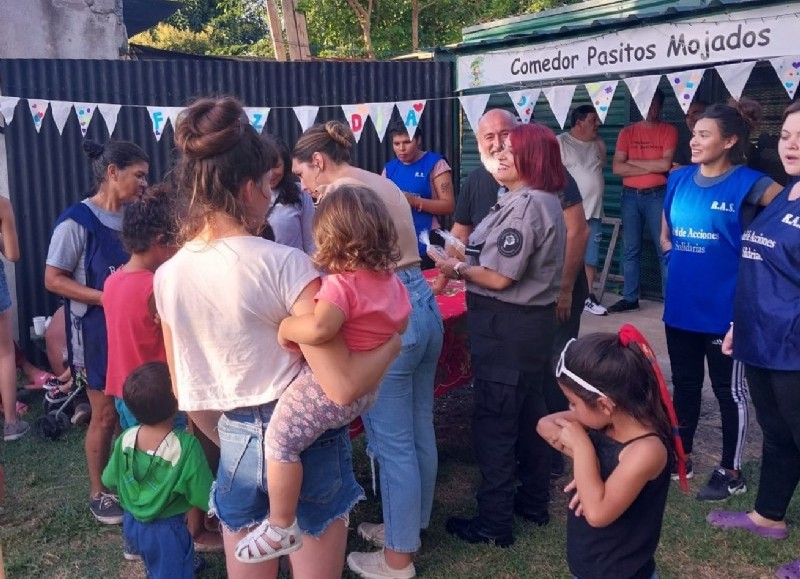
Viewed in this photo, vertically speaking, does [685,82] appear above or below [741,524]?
above

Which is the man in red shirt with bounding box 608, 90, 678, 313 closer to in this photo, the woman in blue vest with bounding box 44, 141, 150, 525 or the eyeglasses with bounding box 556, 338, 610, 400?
the woman in blue vest with bounding box 44, 141, 150, 525

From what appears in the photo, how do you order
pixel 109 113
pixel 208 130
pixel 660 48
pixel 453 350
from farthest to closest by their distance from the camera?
pixel 109 113, pixel 660 48, pixel 453 350, pixel 208 130

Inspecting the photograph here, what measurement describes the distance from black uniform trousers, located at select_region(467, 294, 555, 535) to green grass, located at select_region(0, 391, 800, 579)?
208 mm

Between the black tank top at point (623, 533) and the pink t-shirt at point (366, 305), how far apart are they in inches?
26.2

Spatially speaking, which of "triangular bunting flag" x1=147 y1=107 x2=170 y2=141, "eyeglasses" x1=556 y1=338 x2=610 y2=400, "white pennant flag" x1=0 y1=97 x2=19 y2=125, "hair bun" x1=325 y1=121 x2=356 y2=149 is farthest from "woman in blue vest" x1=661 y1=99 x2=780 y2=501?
"white pennant flag" x1=0 y1=97 x2=19 y2=125

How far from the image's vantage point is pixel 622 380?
223 centimetres

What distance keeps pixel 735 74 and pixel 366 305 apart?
4449mm

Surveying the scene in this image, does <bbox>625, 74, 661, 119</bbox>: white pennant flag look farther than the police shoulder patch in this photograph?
Yes

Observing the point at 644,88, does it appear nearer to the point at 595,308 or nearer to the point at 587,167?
the point at 587,167

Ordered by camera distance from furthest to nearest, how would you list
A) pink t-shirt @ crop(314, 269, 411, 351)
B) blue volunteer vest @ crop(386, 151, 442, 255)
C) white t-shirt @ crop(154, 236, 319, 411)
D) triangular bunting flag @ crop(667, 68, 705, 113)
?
blue volunteer vest @ crop(386, 151, 442, 255) < triangular bunting flag @ crop(667, 68, 705, 113) < pink t-shirt @ crop(314, 269, 411, 351) < white t-shirt @ crop(154, 236, 319, 411)

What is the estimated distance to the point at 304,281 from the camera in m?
2.06

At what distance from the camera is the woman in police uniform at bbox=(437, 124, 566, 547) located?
129 inches

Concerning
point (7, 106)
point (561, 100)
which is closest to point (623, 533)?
point (561, 100)

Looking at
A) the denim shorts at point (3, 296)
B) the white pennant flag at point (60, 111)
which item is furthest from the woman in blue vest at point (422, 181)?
the denim shorts at point (3, 296)
